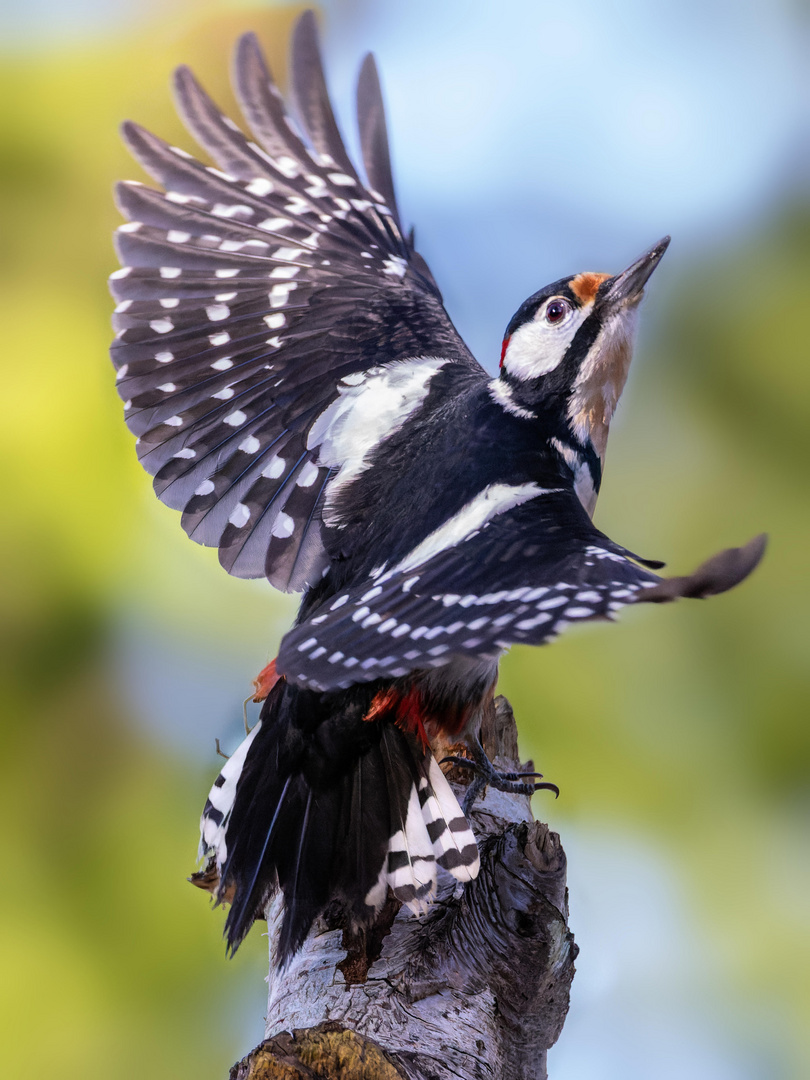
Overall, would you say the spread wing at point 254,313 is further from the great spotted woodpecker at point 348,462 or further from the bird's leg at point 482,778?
the bird's leg at point 482,778

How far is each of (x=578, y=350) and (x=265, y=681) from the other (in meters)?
0.82

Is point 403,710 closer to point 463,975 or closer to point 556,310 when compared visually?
point 463,975

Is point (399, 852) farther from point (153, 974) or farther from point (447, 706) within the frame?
point (153, 974)

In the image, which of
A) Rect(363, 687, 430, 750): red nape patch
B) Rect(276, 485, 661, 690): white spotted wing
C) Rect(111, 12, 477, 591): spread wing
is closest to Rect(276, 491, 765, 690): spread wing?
Rect(276, 485, 661, 690): white spotted wing

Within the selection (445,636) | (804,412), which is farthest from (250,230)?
(804,412)

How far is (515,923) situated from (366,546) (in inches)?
24.7

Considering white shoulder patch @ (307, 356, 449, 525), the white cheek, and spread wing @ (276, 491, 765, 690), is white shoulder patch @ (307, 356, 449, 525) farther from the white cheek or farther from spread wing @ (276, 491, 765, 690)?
spread wing @ (276, 491, 765, 690)

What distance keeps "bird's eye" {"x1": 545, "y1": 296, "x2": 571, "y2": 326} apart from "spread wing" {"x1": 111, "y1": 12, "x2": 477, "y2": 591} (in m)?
0.26

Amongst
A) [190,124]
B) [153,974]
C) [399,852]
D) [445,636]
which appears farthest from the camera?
[153,974]

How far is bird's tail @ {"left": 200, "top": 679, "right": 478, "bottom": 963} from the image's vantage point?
56.9 inches

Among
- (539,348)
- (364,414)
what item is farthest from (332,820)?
(539,348)

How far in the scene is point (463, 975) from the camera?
1.40 meters

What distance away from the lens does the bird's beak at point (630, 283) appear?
1.78 meters

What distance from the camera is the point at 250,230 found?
210cm
